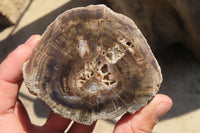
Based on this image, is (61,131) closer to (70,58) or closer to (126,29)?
(70,58)

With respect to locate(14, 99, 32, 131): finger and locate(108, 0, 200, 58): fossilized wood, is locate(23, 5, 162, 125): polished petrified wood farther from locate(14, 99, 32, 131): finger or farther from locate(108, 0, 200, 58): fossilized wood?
locate(108, 0, 200, 58): fossilized wood

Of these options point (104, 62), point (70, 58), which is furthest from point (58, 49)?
point (104, 62)

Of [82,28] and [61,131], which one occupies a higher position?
[82,28]

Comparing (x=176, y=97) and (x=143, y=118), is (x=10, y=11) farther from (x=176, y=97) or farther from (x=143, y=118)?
(x=143, y=118)

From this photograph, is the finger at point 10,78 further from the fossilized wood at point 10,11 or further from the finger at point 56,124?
the fossilized wood at point 10,11

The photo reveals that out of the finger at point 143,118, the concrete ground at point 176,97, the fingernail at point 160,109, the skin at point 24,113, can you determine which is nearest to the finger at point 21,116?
the skin at point 24,113

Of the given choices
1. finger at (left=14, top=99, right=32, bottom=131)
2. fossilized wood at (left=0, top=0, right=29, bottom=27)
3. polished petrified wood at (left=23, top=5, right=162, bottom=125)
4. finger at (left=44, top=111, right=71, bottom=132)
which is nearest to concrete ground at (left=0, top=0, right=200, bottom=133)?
fossilized wood at (left=0, top=0, right=29, bottom=27)

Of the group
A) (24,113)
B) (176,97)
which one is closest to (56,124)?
(24,113)
